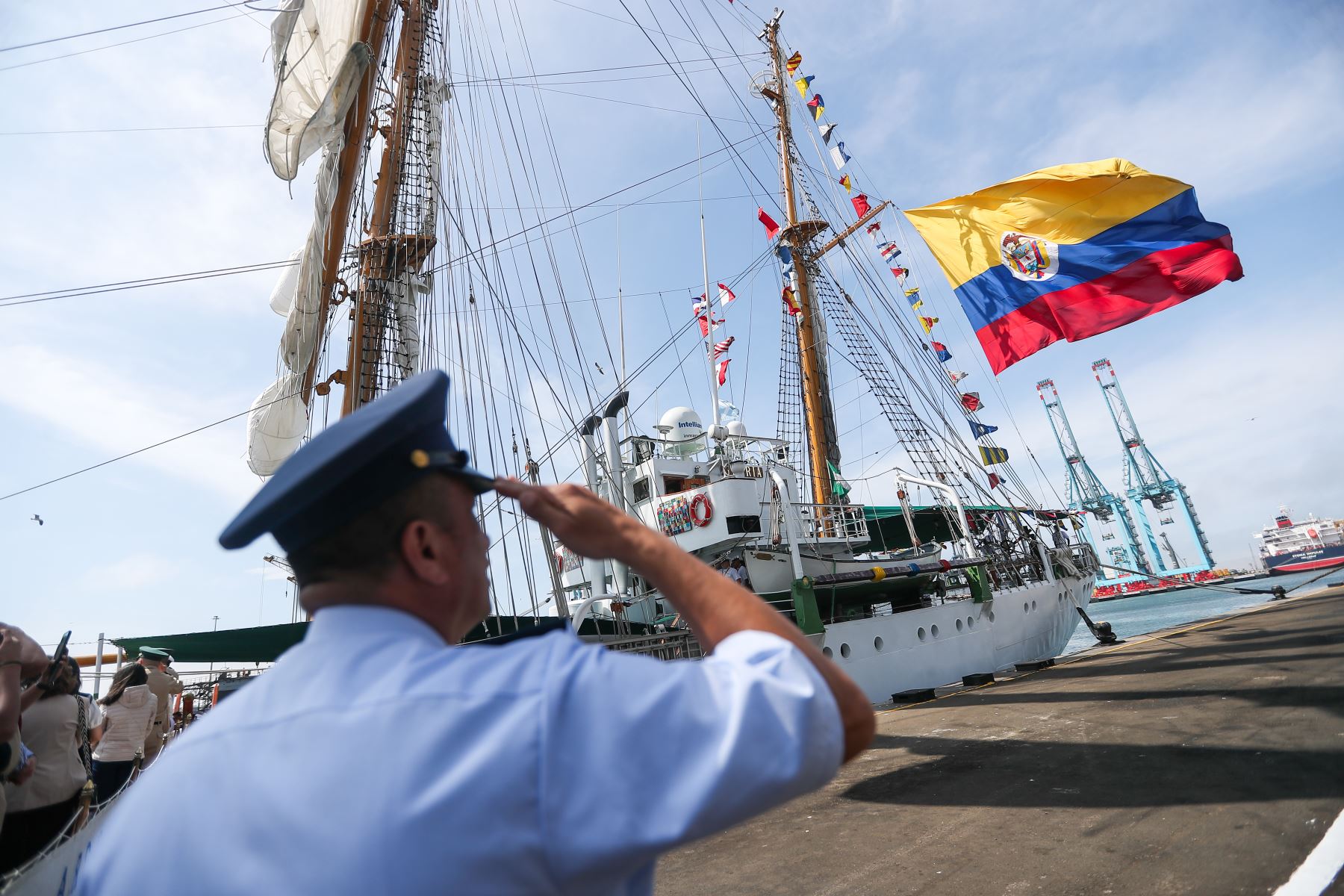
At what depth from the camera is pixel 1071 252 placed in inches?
356

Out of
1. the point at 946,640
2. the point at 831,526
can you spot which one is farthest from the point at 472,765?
the point at 831,526

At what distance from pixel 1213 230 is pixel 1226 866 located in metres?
8.20

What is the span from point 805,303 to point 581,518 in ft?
71.5

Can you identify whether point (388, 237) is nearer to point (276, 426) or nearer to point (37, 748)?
point (276, 426)

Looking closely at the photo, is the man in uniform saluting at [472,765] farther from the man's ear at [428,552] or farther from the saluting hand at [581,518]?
the saluting hand at [581,518]

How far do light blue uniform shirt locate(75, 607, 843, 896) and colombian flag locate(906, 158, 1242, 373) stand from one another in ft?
32.8

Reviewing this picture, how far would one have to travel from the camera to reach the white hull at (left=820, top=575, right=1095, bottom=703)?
12.3 metres

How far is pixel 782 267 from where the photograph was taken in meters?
22.2

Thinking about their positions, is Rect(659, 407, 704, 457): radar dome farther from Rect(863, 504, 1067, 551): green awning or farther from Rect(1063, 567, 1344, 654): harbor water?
Rect(1063, 567, 1344, 654): harbor water

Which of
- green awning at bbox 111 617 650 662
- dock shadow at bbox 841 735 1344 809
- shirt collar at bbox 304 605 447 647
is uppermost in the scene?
green awning at bbox 111 617 650 662

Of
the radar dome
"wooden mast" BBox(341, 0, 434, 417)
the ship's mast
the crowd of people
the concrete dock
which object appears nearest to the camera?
the crowd of people

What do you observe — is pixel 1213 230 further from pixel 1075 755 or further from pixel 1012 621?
pixel 1012 621

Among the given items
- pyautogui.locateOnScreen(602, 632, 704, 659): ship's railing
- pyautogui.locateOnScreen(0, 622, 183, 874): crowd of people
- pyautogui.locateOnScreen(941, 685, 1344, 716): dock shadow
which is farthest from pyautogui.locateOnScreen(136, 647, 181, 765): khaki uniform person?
pyautogui.locateOnScreen(941, 685, 1344, 716): dock shadow

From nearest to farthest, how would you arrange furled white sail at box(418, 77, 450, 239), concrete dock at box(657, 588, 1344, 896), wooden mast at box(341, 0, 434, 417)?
1. concrete dock at box(657, 588, 1344, 896)
2. wooden mast at box(341, 0, 434, 417)
3. furled white sail at box(418, 77, 450, 239)
